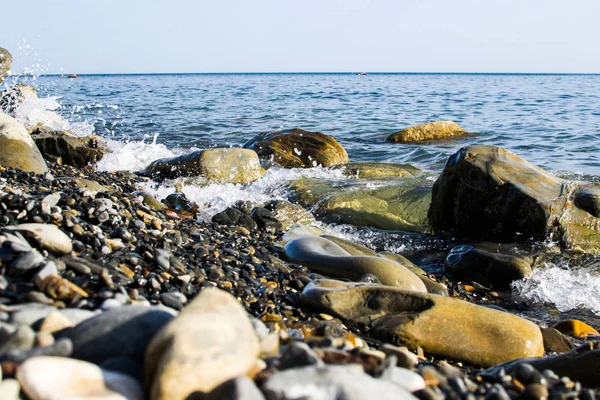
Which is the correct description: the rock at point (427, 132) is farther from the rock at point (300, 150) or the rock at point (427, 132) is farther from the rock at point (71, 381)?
the rock at point (71, 381)

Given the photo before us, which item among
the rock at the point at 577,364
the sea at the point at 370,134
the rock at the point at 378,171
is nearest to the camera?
the rock at the point at 577,364

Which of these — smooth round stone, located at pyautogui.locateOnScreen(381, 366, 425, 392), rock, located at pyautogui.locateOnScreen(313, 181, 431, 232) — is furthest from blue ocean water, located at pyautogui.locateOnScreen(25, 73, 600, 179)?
smooth round stone, located at pyautogui.locateOnScreen(381, 366, 425, 392)

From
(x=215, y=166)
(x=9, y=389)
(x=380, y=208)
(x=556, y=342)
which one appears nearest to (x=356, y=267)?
(x=556, y=342)

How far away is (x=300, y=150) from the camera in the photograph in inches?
432

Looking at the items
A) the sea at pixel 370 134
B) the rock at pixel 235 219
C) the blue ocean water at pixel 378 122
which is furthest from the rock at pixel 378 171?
the rock at pixel 235 219

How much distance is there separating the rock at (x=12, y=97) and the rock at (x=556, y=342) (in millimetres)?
14269

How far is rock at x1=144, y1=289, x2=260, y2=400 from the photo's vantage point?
174cm

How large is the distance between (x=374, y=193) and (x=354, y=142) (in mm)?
6515

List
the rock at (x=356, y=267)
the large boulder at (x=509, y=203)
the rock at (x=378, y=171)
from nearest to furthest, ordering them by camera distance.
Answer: the rock at (x=356, y=267)
the large boulder at (x=509, y=203)
the rock at (x=378, y=171)

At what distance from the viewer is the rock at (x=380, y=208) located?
23.9 feet

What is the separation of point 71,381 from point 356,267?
9.89ft

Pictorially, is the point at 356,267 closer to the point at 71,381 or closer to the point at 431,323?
the point at 431,323

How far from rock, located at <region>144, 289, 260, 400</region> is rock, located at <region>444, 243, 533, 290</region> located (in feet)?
13.2
